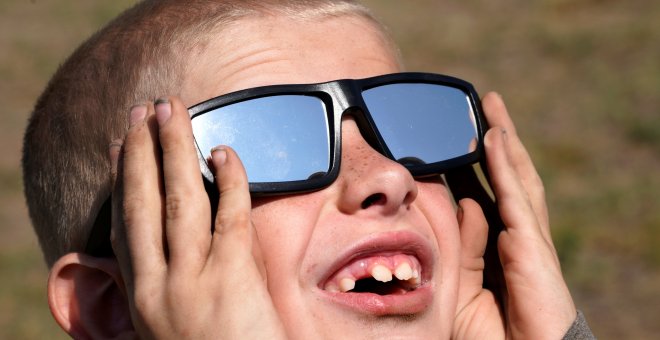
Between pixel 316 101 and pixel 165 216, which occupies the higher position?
pixel 316 101

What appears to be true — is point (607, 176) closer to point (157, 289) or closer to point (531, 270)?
point (531, 270)

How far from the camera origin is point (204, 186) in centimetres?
248

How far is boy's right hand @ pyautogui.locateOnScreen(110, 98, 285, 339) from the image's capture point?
92.8 inches

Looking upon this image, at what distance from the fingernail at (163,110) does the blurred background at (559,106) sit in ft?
13.6

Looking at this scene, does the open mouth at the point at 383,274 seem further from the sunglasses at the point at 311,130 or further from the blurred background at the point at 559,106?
the blurred background at the point at 559,106

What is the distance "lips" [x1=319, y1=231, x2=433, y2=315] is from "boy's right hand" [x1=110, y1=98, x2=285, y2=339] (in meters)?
0.22

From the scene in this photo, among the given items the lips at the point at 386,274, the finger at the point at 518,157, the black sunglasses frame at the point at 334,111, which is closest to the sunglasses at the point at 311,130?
the black sunglasses frame at the point at 334,111

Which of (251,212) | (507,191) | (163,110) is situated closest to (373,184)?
(251,212)

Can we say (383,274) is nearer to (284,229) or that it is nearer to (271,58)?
(284,229)

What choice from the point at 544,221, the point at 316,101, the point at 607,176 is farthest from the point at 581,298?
the point at 316,101

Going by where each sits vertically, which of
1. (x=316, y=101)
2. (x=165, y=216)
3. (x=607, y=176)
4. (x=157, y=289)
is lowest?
(x=157, y=289)

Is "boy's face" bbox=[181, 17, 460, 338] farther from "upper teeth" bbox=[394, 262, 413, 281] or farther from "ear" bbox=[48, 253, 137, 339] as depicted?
"ear" bbox=[48, 253, 137, 339]

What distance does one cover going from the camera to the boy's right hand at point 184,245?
2.36m

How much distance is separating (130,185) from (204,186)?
0.20 metres
